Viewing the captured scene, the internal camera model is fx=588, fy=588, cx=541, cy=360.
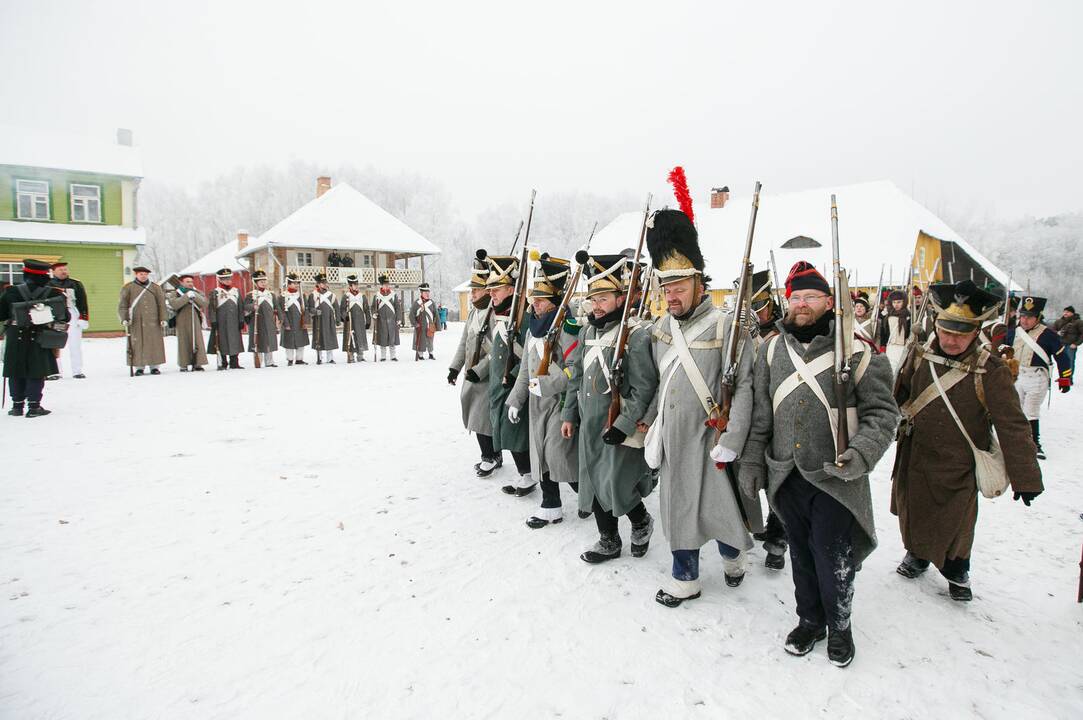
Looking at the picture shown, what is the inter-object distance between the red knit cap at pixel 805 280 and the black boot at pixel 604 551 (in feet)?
6.43

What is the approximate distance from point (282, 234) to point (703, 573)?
28189 millimetres

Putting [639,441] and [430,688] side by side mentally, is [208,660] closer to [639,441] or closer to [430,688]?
[430,688]

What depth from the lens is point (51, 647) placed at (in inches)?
112

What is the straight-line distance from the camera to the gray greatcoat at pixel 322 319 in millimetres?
14891

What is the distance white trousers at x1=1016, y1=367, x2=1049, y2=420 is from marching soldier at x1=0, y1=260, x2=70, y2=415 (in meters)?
12.0

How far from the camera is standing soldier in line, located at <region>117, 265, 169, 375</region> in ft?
38.0

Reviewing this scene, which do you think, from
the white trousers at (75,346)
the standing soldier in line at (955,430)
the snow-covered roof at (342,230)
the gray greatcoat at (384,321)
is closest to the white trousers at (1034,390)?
the standing soldier in line at (955,430)

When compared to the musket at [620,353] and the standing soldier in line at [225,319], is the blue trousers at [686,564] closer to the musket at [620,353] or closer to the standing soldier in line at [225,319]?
the musket at [620,353]

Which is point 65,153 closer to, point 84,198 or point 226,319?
point 84,198

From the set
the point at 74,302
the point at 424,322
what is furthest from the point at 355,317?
the point at 74,302

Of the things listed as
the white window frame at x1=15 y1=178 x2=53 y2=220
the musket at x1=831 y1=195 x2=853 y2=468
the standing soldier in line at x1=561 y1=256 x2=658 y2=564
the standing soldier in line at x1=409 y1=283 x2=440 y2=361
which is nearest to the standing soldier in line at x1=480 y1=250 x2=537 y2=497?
the standing soldier in line at x1=561 y1=256 x2=658 y2=564

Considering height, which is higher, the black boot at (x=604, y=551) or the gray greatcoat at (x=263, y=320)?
the gray greatcoat at (x=263, y=320)

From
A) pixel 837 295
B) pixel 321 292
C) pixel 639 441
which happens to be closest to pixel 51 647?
pixel 639 441

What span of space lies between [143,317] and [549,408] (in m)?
10.9
